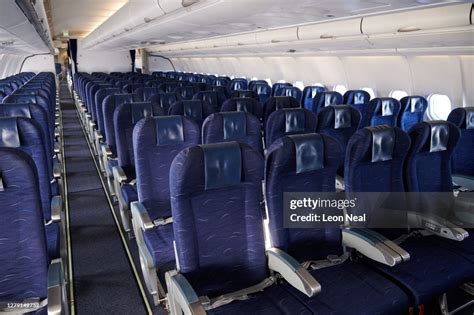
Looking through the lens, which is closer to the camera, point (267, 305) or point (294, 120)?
point (267, 305)

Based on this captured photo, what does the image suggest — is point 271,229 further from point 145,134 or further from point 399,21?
point 399,21

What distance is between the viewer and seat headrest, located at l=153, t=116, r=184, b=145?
3.21 m

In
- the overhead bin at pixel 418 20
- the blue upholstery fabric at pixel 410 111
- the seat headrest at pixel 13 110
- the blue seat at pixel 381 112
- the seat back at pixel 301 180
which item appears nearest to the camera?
the seat back at pixel 301 180

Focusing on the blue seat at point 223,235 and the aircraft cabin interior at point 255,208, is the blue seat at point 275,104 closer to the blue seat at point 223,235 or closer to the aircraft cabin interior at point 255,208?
the aircraft cabin interior at point 255,208

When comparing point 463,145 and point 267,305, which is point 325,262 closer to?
point 267,305

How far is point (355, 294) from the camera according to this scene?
2.19 meters

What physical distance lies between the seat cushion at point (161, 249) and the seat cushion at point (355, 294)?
935 mm

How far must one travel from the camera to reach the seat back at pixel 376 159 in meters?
2.73

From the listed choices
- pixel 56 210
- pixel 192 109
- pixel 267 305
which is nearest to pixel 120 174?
pixel 56 210

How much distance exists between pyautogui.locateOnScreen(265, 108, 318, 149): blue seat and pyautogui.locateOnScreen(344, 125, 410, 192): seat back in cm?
130

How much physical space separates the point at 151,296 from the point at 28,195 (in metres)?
1.45

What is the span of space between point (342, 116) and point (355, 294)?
8.22 ft


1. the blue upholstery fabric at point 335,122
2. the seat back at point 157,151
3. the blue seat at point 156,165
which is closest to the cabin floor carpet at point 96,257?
the blue seat at point 156,165

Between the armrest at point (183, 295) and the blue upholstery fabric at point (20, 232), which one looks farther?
the blue upholstery fabric at point (20, 232)
